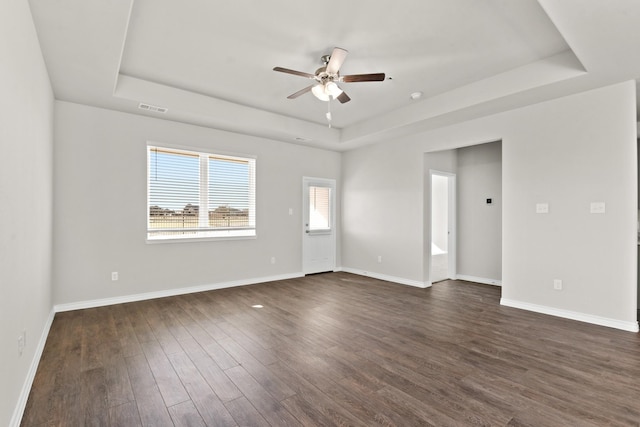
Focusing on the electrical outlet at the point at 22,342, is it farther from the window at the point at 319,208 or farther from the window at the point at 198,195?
the window at the point at 319,208

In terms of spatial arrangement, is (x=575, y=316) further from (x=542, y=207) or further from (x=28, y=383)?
(x=28, y=383)

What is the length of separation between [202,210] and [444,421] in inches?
177

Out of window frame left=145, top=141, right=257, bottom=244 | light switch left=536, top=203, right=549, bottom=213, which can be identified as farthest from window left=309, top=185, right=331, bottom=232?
light switch left=536, top=203, right=549, bottom=213

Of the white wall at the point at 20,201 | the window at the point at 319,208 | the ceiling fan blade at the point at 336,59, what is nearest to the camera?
the white wall at the point at 20,201

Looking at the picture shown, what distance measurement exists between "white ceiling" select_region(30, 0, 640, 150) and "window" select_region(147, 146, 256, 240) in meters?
0.70

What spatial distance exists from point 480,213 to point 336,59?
4325 millimetres

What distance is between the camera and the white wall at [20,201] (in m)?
1.73

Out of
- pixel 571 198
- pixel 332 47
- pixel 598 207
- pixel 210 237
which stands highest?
pixel 332 47

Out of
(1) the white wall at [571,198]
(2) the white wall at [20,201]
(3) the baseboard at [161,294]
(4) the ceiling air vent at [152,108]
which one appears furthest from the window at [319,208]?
(2) the white wall at [20,201]

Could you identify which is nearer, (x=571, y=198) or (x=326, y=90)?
(x=326, y=90)

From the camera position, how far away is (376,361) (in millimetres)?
2709

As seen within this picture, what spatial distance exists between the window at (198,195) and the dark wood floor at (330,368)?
→ 4.43 ft

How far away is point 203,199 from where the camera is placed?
523 centimetres

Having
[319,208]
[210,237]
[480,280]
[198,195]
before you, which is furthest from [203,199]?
[480,280]
